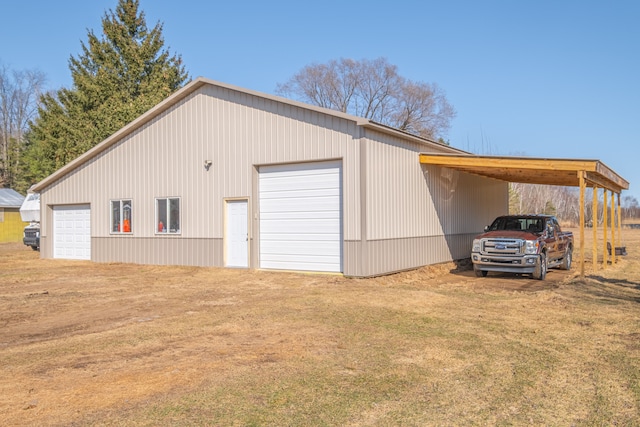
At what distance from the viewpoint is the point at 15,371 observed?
596 centimetres

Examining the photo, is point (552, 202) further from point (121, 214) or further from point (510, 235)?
point (121, 214)

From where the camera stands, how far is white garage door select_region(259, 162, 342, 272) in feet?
48.9

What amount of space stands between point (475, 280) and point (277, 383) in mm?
11009

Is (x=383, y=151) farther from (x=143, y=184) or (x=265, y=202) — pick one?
(x=143, y=184)

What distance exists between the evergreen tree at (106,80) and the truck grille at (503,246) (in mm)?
27513

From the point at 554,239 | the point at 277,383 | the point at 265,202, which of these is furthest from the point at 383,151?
the point at 277,383

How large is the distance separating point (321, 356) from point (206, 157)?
1207 centimetres

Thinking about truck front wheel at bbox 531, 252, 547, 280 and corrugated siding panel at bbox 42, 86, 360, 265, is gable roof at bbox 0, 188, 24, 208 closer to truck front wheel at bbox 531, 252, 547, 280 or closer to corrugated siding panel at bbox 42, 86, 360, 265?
corrugated siding panel at bbox 42, 86, 360, 265

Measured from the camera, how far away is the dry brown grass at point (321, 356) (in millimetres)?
4695

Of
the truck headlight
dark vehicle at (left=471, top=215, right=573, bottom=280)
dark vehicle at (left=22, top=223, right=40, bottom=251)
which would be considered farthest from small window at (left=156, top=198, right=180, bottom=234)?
dark vehicle at (left=22, top=223, right=40, bottom=251)

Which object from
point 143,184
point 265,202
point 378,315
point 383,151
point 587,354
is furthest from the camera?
point 143,184

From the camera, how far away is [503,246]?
15102mm

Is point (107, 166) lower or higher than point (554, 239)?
higher

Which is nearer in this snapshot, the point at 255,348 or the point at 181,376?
the point at 181,376
